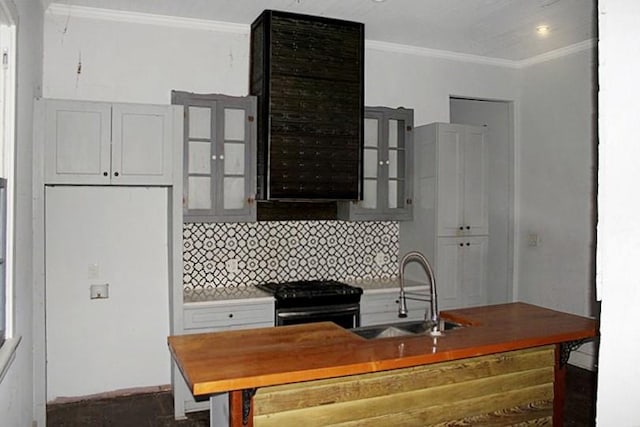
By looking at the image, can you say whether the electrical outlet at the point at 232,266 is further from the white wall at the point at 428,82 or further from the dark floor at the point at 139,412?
the white wall at the point at 428,82

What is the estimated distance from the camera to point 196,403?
3.95 m

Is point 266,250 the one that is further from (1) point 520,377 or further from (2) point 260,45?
(1) point 520,377

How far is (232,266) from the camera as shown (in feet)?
14.7

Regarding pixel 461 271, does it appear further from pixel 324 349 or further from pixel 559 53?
pixel 324 349

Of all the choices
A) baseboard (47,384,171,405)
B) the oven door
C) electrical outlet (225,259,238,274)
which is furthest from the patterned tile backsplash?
baseboard (47,384,171,405)

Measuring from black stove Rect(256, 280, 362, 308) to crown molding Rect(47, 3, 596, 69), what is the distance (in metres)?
2.06

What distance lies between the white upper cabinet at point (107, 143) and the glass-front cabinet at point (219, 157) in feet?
0.76

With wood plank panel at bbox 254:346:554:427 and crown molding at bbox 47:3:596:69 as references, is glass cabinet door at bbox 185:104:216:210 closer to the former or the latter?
crown molding at bbox 47:3:596:69

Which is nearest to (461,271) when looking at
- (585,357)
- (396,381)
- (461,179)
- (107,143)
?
(461,179)

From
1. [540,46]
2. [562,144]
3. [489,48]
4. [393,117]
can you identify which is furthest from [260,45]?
[562,144]

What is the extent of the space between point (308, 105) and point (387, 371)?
234 cm

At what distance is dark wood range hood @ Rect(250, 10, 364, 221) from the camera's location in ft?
13.7

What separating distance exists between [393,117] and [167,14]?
1998 millimetres

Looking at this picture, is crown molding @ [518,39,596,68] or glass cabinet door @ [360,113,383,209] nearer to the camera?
glass cabinet door @ [360,113,383,209]
